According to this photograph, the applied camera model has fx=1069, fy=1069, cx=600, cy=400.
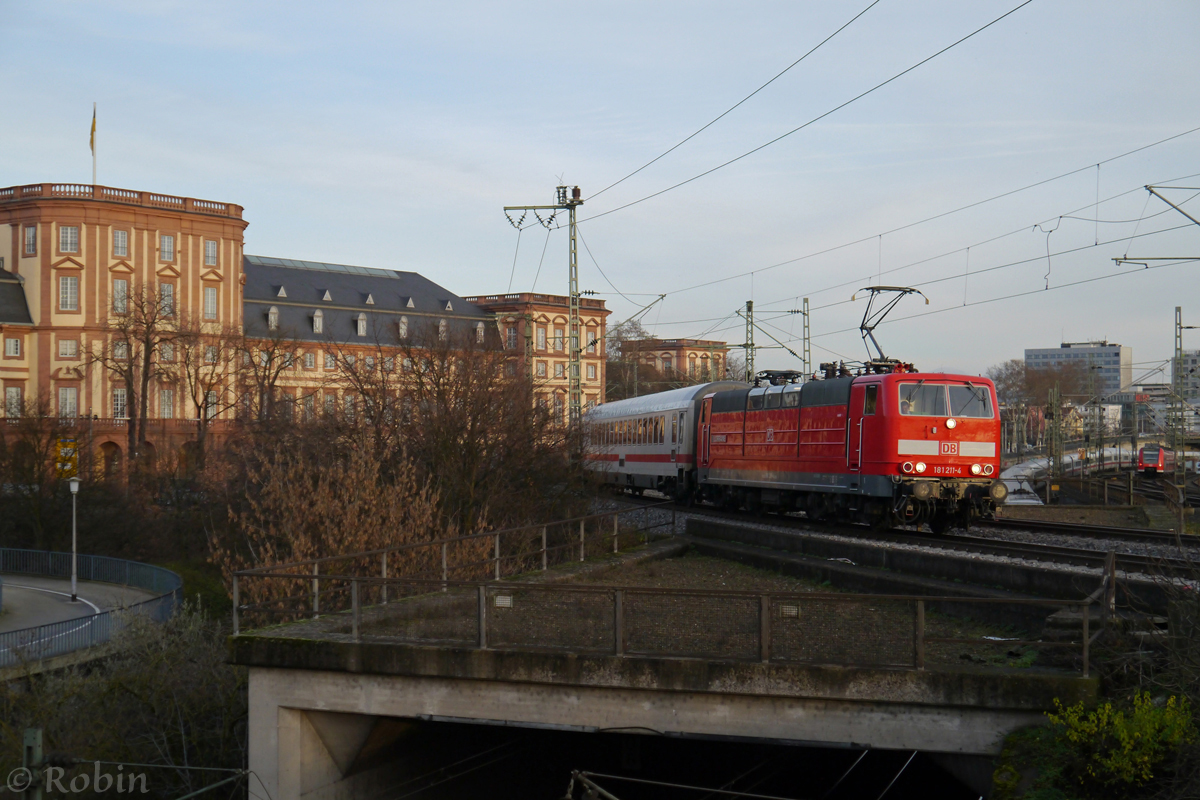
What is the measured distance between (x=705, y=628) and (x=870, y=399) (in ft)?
37.8

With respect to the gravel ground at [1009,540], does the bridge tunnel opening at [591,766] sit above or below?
below

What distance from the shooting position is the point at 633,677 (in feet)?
35.9

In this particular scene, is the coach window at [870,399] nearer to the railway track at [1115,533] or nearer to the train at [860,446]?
the train at [860,446]

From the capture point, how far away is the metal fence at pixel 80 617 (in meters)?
22.7

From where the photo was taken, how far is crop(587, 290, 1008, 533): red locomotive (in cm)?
2105

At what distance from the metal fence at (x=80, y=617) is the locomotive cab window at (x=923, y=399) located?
16.8m

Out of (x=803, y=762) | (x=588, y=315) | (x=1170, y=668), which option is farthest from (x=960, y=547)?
(x=588, y=315)

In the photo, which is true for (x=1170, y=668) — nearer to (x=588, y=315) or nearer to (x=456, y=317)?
(x=456, y=317)

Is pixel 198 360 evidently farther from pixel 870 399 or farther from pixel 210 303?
pixel 870 399

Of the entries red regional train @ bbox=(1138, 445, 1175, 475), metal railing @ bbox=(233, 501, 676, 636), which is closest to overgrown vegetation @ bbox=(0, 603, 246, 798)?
metal railing @ bbox=(233, 501, 676, 636)

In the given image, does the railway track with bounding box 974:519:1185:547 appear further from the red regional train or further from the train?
the red regional train

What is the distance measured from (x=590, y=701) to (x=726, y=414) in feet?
62.7

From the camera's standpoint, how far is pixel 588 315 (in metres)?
94.6

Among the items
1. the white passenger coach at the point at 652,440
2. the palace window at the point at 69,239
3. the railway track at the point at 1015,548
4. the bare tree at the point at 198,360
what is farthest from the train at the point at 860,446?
the palace window at the point at 69,239
